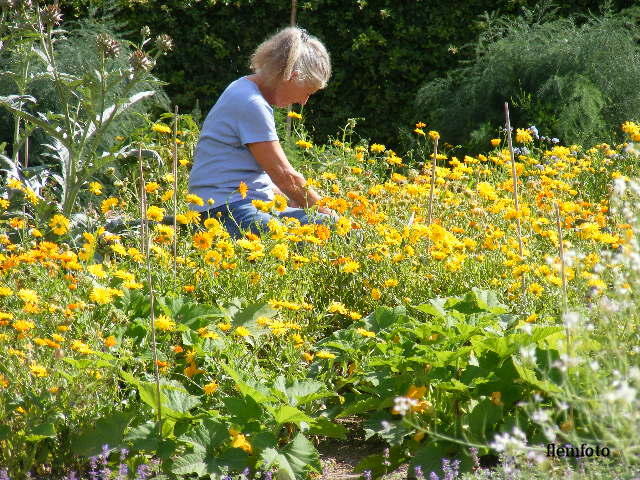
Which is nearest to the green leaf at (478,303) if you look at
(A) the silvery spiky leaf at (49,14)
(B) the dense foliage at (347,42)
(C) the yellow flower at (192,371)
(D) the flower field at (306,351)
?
(D) the flower field at (306,351)

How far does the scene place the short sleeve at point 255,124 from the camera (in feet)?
12.8

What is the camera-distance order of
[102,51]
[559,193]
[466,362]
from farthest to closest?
1. [559,193]
2. [102,51]
3. [466,362]

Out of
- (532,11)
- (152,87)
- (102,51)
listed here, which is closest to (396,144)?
(532,11)

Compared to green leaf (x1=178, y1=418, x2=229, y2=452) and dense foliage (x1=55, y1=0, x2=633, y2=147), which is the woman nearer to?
green leaf (x1=178, y1=418, x2=229, y2=452)

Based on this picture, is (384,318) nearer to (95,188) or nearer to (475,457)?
(475,457)

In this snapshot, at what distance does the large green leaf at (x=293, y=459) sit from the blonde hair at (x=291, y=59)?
213 centimetres

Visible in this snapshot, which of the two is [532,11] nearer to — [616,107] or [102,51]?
[616,107]

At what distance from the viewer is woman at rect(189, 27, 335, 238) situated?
12.8 ft

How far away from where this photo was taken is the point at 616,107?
5.94 metres

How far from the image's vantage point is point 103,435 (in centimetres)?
222

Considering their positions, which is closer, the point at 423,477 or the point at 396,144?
the point at 423,477

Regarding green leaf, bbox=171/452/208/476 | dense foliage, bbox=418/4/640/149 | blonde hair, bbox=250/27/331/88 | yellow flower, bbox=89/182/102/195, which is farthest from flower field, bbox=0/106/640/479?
dense foliage, bbox=418/4/640/149

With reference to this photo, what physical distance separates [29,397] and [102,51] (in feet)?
5.21

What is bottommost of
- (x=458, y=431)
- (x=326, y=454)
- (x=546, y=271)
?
(x=326, y=454)
